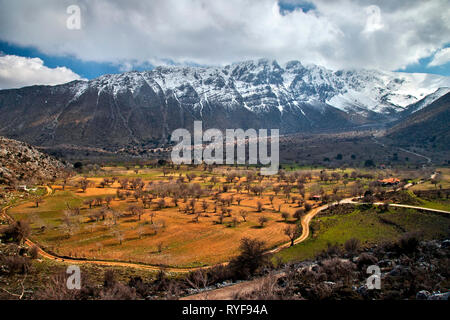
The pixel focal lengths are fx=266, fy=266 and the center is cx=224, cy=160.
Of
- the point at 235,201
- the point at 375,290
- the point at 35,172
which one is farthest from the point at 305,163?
the point at 375,290

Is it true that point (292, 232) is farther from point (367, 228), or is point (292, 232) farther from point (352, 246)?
point (367, 228)

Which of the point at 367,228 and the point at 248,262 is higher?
the point at 248,262

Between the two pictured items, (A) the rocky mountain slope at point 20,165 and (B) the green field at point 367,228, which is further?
(A) the rocky mountain slope at point 20,165

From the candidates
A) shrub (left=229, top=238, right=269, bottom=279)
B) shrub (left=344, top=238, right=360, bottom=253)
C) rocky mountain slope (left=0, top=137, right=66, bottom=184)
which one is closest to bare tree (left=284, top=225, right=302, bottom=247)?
shrub (left=344, top=238, right=360, bottom=253)

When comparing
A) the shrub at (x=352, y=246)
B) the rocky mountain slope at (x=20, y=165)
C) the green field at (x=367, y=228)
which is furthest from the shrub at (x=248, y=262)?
the rocky mountain slope at (x=20, y=165)

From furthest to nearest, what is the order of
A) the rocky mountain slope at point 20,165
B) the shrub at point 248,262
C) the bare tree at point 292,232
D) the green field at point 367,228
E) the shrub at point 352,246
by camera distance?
1. the rocky mountain slope at point 20,165
2. the bare tree at point 292,232
3. the green field at point 367,228
4. the shrub at point 352,246
5. the shrub at point 248,262

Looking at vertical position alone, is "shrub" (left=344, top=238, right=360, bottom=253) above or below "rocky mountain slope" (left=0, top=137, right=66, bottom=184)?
below

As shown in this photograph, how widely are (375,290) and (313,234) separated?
29740 mm

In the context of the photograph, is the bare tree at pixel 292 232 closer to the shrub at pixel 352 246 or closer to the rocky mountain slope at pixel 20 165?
the shrub at pixel 352 246

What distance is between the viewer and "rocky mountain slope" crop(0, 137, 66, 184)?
70200 mm

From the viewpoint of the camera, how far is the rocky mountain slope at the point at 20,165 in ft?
230

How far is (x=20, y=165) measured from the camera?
79688 mm

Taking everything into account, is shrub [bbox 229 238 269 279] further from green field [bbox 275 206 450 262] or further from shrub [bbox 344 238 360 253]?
shrub [bbox 344 238 360 253]

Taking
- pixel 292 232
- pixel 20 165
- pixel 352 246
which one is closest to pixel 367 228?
pixel 352 246
